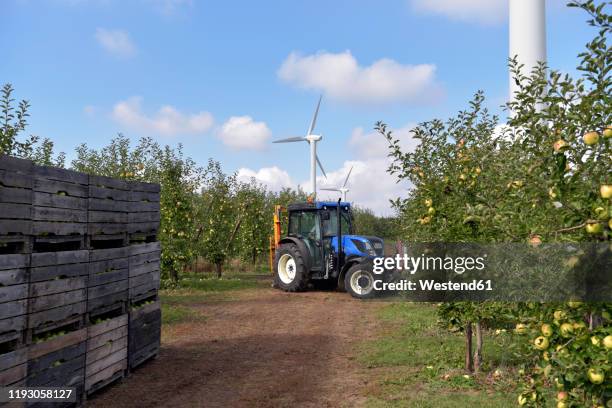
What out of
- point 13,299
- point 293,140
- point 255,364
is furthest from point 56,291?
point 293,140

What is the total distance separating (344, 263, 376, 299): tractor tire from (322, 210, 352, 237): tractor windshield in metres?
1.34

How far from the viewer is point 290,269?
653 inches

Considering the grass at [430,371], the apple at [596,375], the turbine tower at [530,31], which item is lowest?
the grass at [430,371]

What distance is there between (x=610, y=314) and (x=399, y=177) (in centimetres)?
416

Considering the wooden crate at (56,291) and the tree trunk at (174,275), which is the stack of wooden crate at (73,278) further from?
the tree trunk at (174,275)

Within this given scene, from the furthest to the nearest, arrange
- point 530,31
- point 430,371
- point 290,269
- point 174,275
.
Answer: point 174,275 → point 290,269 → point 530,31 → point 430,371

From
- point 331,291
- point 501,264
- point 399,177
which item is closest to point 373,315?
point 331,291

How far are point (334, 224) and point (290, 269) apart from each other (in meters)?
2.15

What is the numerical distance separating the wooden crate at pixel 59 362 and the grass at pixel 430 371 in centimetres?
→ 324

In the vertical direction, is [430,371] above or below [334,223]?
below

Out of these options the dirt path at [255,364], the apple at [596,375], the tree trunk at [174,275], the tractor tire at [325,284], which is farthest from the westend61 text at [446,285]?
the tree trunk at [174,275]

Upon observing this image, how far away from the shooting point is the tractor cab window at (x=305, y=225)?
52.1ft

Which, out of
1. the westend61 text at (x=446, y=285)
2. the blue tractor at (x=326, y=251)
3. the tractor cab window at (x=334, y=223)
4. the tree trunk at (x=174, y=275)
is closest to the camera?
the westend61 text at (x=446, y=285)

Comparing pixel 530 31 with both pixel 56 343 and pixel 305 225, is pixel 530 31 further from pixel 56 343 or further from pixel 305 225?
pixel 56 343
